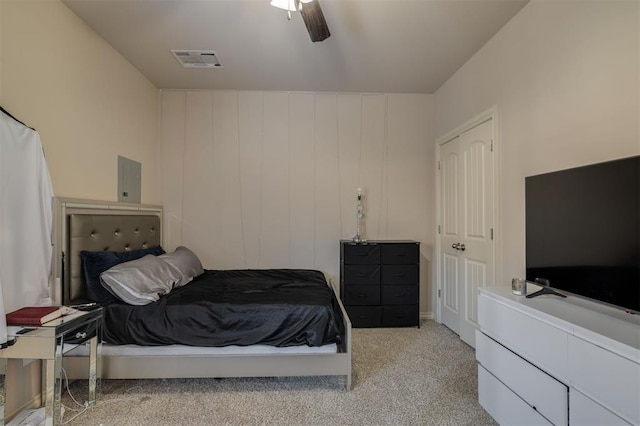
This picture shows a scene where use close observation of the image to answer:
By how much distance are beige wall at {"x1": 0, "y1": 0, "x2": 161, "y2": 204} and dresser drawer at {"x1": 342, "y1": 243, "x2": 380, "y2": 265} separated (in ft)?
7.43

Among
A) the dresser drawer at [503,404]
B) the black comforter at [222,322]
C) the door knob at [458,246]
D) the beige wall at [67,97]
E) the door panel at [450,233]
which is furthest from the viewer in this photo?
the door panel at [450,233]

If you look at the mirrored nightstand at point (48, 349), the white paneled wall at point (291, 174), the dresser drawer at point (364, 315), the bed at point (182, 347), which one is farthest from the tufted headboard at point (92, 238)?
the dresser drawer at point (364, 315)

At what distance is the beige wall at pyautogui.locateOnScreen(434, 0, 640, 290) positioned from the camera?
150 centimetres

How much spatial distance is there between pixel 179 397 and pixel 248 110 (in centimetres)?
287

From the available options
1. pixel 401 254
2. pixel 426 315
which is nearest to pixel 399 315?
pixel 426 315

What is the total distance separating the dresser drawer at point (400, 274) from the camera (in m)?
3.30

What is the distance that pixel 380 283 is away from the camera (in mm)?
3297

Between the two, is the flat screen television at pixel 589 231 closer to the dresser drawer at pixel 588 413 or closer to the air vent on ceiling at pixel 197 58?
the dresser drawer at pixel 588 413

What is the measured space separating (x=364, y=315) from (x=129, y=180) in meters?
2.72

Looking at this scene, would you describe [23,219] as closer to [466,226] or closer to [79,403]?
[79,403]

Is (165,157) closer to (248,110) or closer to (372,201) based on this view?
(248,110)

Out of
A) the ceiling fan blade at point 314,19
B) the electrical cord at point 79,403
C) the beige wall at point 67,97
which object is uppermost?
the ceiling fan blade at point 314,19

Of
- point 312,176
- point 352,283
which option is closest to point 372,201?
point 312,176

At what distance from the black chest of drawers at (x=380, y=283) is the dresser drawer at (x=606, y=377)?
2.04 metres
